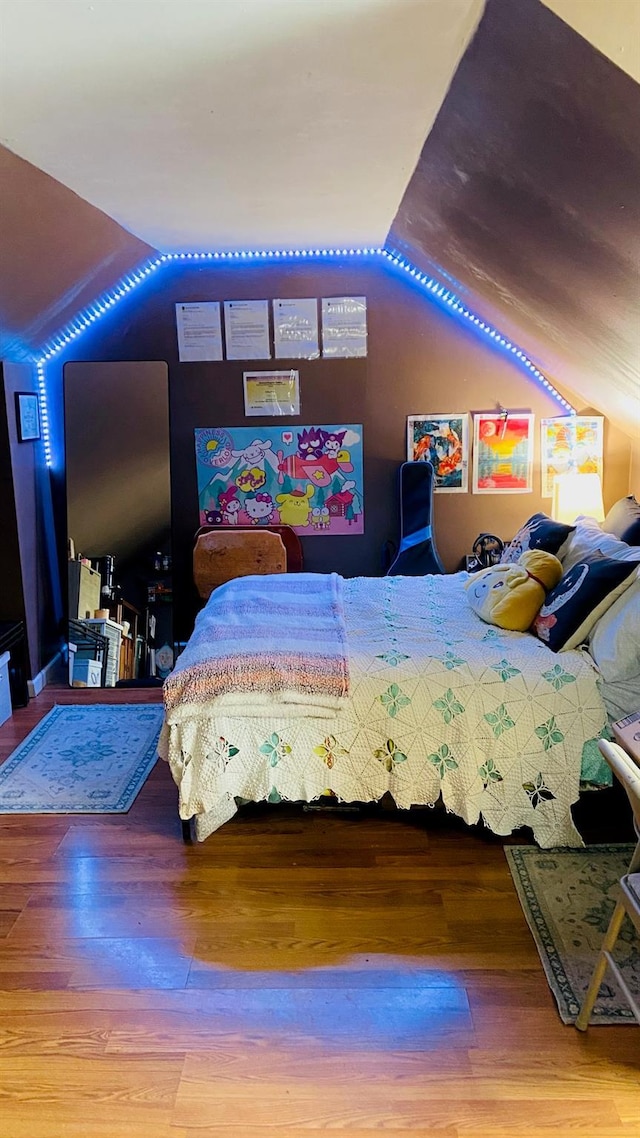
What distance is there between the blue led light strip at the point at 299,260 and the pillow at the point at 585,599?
68.0 inches

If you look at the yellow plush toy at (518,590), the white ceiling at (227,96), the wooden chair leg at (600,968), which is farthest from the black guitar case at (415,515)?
the wooden chair leg at (600,968)

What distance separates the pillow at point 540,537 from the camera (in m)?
3.28

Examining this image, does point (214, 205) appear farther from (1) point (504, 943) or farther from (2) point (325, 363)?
(1) point (504, 943)

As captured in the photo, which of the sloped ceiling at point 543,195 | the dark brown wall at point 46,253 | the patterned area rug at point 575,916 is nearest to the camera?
the sloped ceiling at point 543,195

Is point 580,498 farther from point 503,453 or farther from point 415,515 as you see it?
point 415,515

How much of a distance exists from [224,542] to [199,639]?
1522mm

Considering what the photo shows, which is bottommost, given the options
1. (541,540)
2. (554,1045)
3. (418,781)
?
(554,1045)

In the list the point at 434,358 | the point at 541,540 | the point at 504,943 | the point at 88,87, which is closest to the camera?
the point at 88,87

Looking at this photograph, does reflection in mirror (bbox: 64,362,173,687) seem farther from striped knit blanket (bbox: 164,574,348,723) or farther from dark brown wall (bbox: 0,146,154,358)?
striped knit blanket (bbox: 164,574,348,723)

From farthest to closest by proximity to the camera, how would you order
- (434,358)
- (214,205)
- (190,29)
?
(434,358) → (214,205) → (190,29)

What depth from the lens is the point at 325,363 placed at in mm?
4211

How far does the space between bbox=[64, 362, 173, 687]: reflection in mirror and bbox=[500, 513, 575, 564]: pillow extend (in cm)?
190

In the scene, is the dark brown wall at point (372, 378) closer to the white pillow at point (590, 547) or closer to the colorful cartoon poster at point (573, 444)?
the colorful cartoon poster at point (573, 444)

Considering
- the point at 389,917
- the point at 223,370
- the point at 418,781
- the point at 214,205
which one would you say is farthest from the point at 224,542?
the point at 389,917
